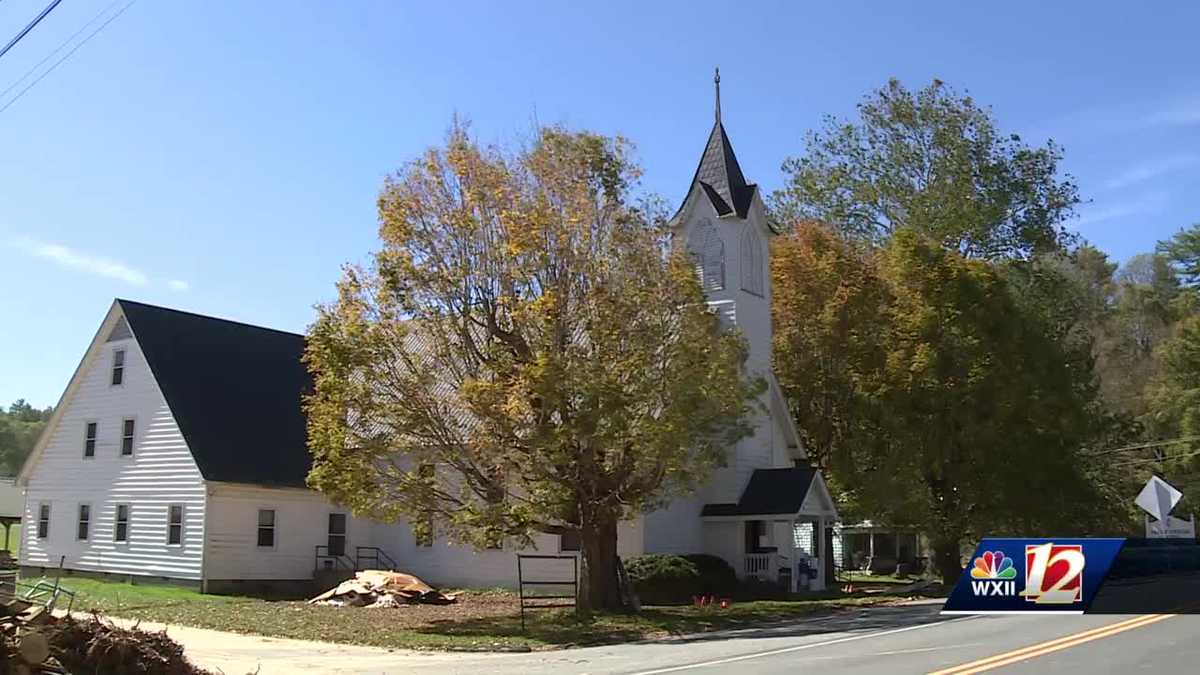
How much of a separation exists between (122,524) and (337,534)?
6.69 meters

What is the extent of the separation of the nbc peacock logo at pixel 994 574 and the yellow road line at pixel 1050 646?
865 mm

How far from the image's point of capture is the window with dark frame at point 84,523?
35688 mm

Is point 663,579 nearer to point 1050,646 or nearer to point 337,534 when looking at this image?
point 337,534

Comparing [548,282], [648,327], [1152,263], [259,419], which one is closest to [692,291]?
[648,327]

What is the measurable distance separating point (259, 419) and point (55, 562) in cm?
A: 826

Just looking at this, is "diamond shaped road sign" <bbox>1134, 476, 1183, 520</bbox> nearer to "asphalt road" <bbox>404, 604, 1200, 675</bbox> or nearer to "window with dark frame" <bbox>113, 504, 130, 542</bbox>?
"asphalt road" <bbox>404, 604, 1200, 675</bbox>

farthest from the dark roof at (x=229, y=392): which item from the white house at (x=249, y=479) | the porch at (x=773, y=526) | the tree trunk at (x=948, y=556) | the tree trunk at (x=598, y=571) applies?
the tree trunk at (x=948, y=556)

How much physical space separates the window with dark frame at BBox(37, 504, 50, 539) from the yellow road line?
3252cm

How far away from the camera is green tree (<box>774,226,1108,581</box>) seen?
33406mm

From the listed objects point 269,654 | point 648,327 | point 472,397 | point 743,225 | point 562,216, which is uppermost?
point 743,225

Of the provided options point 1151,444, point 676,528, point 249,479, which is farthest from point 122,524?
point 1151,444

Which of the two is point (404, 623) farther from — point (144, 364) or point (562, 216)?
point (144, 364)

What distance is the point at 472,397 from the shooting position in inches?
870

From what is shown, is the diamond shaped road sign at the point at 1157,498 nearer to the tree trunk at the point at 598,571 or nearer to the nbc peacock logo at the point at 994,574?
the tree trunk at the point at 598,571
